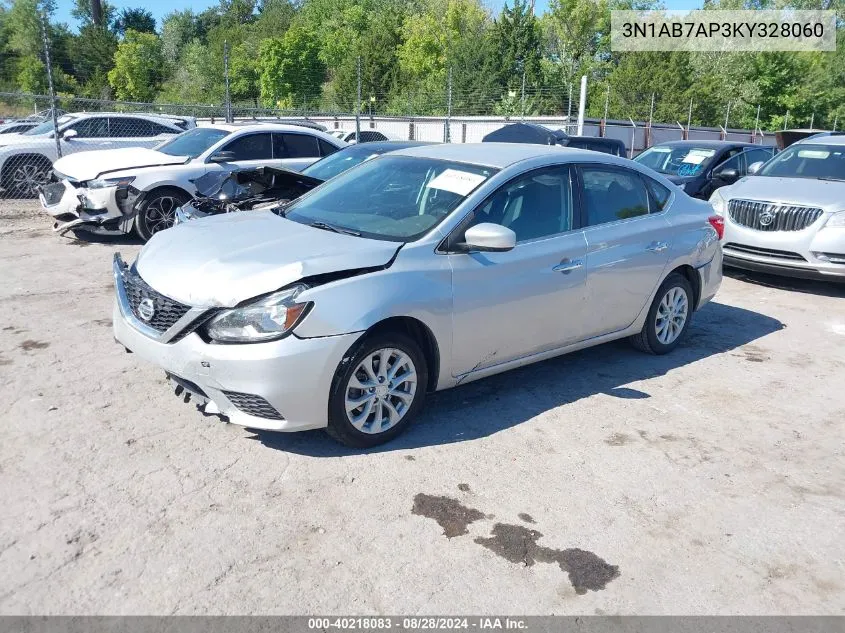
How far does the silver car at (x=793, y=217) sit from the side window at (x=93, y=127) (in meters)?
12.0

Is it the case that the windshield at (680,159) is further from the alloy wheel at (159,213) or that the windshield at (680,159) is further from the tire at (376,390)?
the tire at (376,390)

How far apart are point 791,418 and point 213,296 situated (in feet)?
12.7

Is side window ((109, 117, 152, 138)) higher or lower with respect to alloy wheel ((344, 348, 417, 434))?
higher

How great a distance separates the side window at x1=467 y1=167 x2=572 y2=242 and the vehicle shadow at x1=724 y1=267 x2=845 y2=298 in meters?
5.07

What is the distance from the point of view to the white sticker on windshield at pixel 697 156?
37.6 ft

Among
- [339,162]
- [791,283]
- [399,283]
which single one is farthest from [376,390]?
[791,283]

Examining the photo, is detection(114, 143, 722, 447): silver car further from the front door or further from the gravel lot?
the gravel lot

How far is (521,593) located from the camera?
9.68 feet

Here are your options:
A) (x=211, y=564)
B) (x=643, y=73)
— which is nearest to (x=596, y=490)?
(x=211, y=564)

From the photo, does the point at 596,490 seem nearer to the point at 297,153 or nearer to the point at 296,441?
the point at 296,441

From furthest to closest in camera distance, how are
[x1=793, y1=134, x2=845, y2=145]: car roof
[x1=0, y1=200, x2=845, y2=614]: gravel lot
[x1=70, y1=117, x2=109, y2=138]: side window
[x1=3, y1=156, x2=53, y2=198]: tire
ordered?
[x1=70, y1=117, x2=109, y2=138]: side window → [x1=3, y1=156, x2=53, y2=198]: tire → [x1=793, y1=134, x2=845, y2=145]: car roof → [x1=0, y1=200, x2=845, y2=614]: gravel lot

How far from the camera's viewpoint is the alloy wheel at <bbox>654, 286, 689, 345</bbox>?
583 cm

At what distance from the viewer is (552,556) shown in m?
3.21

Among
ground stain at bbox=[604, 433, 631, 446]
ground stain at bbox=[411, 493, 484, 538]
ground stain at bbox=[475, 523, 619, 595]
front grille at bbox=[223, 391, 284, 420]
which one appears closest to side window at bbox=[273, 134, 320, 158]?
front grille at bbox=[223, 391, 284, 420]
